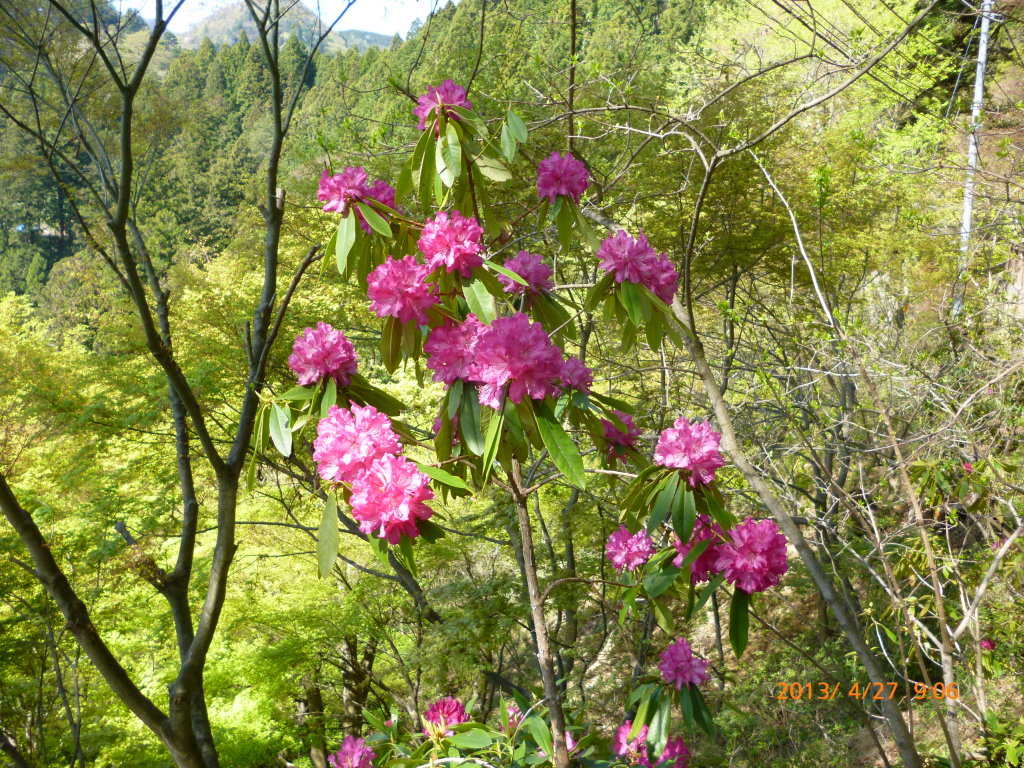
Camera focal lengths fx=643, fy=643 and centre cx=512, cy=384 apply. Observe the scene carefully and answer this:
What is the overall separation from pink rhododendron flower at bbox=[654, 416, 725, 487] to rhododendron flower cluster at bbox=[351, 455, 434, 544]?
361 millimetres

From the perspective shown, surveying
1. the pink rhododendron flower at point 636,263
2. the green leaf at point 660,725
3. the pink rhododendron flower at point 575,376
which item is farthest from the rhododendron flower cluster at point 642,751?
the pink rhododendron flower at point 636,263

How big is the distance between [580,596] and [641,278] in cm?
286

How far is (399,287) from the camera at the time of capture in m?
0.98

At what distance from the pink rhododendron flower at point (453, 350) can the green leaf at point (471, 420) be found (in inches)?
1.2

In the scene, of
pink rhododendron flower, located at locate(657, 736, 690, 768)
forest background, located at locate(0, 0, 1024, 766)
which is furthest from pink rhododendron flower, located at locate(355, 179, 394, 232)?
forest background, located at locate(0, 0, 1024, 766)

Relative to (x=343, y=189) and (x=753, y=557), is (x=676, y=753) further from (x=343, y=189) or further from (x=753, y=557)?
(x=343, y=189)

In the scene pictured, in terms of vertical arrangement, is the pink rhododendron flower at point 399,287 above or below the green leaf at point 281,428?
above

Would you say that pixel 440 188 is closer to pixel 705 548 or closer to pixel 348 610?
pixel 705 548

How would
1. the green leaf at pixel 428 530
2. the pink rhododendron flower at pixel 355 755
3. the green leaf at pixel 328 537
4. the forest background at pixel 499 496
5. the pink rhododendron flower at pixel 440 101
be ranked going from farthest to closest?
1. the forest background at pixel 499 496
2. the pink rhododendron flower at pixel 355 755
3. the pink rhododendron flower at pixel 440 101
4. the green leaf at pixel 428 530
5. the green leaf at pixel 328 537

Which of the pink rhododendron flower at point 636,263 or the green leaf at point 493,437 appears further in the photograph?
the pink rhododendron flower at point 636,263

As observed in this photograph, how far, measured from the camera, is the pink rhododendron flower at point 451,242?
37.7 inches

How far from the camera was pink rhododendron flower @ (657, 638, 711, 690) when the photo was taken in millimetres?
1283

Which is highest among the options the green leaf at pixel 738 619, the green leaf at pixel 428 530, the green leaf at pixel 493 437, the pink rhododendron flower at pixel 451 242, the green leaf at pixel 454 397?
the pink rhododendron flower at pixel 451 242

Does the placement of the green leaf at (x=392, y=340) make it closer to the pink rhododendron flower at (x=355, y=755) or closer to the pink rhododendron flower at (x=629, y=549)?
the pink rhododendron flower at (x=629, y=549)
